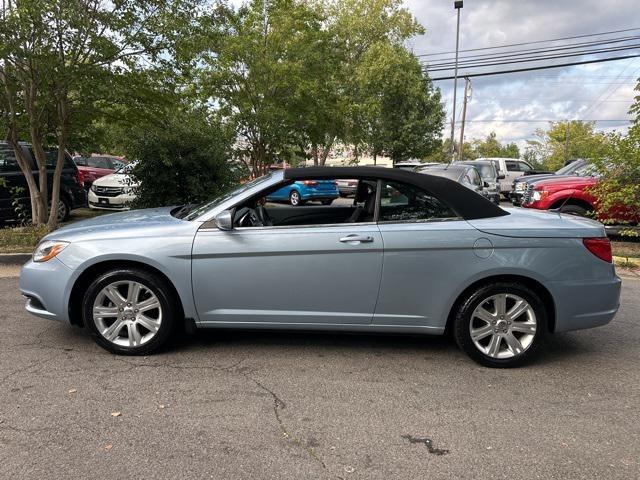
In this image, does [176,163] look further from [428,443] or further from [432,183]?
[428,443]

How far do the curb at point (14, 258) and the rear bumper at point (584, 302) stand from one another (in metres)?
6.99

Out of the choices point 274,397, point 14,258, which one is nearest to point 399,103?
point 14,258

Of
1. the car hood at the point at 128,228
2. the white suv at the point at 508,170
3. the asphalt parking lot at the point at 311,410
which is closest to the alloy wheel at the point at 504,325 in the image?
the asphalt parking lot at the point at 311,410

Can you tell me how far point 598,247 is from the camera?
3818 mm

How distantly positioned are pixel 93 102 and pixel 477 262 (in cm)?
717

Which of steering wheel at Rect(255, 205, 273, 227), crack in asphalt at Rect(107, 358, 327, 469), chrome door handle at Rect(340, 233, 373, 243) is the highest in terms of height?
steering wheel at Rect(255, 205, 273, 227)

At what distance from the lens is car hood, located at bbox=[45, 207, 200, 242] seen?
3.90 metres

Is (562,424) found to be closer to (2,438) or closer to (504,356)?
(504,356)

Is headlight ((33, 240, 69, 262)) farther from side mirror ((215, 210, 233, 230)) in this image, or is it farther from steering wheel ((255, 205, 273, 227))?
steering wheel ((255, 205, 273, 227))

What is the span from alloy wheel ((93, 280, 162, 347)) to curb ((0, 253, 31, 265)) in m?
4.19

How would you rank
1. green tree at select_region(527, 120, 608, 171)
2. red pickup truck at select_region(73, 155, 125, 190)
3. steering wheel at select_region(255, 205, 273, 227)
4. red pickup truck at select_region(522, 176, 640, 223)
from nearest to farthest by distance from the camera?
steering wheel at select_region(255, 205, 273, 227) < red pickup truck at select_region(522, 176, 640, 223) < red pickup truck at select_region(73, 155, 125, 190) < green tree at select_region(527, 120, 608, 171)

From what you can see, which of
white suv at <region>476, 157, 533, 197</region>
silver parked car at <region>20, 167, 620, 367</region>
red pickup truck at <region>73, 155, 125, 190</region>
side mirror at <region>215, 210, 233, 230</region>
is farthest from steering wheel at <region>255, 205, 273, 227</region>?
white suv at <region>476, 157, 533, 197</region>

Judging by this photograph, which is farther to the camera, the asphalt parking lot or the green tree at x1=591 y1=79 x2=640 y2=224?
the green tree at x1=591 y1=79 x2=640 y2=224

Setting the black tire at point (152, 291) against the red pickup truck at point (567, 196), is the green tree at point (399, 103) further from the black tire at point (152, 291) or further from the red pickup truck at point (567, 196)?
the black tire at point (152, 291)
